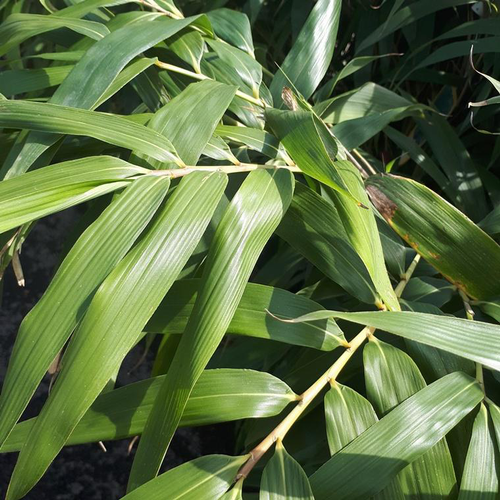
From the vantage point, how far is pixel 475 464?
39 cm

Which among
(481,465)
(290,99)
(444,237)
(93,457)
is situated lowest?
(93,457)

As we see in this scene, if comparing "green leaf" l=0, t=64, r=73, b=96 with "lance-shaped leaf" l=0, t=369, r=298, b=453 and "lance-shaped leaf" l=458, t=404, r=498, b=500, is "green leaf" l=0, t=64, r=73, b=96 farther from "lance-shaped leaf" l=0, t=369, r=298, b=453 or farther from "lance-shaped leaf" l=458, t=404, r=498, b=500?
"lance-shaped leaf" l=458, t=404, r=498, b=500

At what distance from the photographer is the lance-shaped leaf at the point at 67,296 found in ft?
1.10

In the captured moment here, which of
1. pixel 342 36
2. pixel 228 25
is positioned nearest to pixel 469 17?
pixel 342 36

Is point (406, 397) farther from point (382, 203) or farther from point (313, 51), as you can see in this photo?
point (313, 51)

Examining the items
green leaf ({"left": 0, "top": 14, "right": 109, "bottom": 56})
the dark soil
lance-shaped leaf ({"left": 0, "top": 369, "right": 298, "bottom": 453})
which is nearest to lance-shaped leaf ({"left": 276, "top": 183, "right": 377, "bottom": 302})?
lance-shaped leaf ({"left": 0, "top": 369, "right": 298, "bottom": 453})

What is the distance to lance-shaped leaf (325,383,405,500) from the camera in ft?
1.31

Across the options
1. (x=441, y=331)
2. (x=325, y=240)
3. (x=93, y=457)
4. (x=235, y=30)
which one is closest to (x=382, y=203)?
(x=325, y=240)

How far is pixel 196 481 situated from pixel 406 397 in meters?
0.15

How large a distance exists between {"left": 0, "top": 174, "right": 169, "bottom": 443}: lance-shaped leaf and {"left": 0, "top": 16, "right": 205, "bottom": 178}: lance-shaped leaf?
12 centimetres

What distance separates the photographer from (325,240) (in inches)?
19.1

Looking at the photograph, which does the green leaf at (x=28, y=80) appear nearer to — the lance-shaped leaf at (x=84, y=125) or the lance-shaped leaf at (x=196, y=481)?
the lance-shaped leaf at (x=84, y=125)

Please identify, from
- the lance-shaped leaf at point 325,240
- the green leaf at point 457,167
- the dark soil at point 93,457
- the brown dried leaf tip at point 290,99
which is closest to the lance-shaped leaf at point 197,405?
the lance-shaped leaf at point 325,240

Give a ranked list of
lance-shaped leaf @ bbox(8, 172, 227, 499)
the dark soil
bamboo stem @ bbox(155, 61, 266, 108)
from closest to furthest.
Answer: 1. lance-shaped leaf @ bbox(8, 172, 227, 499)
2. bamboo stem @ bbox(155, 61, 266, 108)
3. the dark soil
